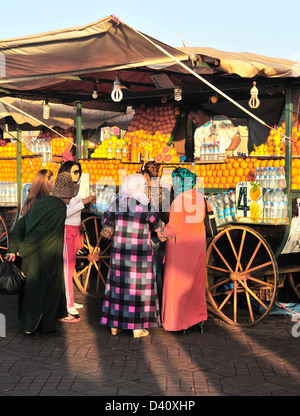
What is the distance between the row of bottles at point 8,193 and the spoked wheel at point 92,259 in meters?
1.94

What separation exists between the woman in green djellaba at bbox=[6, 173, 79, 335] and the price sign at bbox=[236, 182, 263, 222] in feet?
6.47

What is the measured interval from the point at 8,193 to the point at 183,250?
4755 millimetres

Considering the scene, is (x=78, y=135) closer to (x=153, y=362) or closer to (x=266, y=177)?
(x=266, y=177)

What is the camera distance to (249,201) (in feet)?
22.7

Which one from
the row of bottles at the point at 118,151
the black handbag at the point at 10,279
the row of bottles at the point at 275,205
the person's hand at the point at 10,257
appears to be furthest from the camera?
the row of bottles at the point at 118,151

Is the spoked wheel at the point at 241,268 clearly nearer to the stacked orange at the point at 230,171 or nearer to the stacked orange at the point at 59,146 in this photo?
the stacked orange at the point at 230,171

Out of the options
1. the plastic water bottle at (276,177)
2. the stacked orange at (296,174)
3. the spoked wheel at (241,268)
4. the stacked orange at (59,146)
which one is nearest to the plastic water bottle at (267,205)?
the plastic water bottle at (276,177)

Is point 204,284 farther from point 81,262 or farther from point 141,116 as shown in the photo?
point 141,116

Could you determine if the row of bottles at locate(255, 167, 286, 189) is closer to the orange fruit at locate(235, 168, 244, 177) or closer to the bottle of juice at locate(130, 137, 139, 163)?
the orange fruit at locate(235, 168, 244, 177)

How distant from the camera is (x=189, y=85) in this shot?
28.4 ft

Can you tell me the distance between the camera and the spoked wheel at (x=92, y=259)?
8.48 m

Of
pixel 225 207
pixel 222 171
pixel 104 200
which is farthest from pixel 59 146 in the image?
pixel 225 207

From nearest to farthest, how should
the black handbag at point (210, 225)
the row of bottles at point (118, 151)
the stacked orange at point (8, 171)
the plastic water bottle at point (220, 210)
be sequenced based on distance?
1. the black handbag at point (210, 225)
2. the plastic water bottle at point (220, 210)
3. the row of bottles at point (118, 151)
4. the stacked orange at point (8, 171)
